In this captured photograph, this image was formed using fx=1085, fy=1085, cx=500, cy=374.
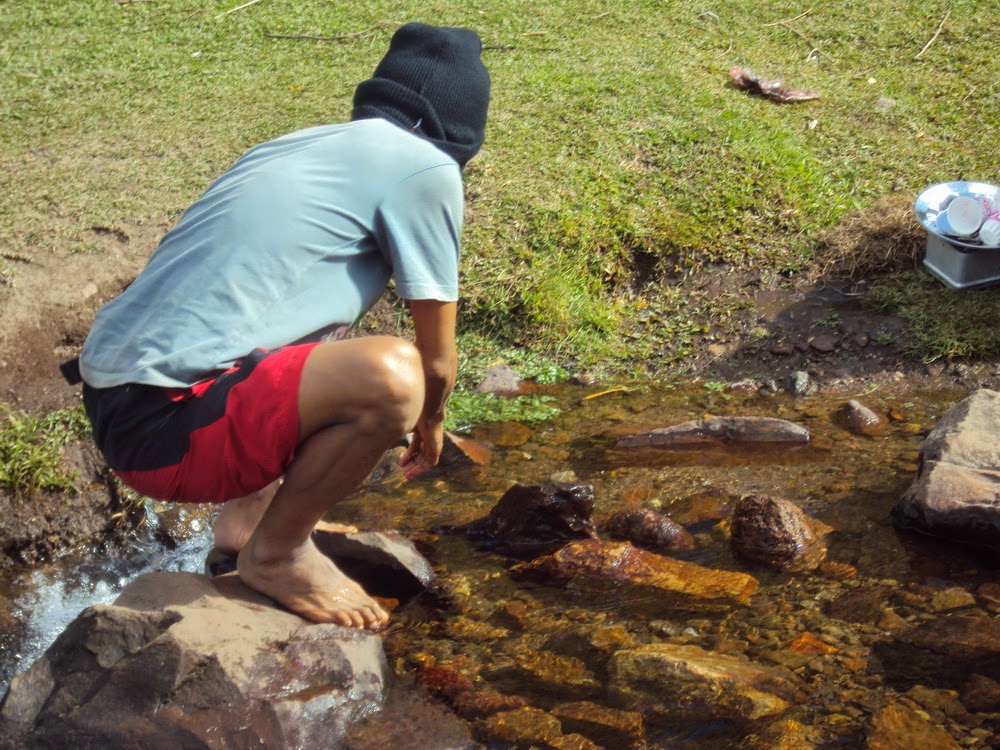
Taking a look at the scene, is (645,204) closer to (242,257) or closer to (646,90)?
(646,90)

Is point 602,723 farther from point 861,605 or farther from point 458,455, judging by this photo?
point 458,455

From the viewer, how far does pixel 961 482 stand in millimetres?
3258

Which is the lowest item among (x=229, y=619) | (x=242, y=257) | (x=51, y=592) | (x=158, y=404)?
(x=51, y=592)

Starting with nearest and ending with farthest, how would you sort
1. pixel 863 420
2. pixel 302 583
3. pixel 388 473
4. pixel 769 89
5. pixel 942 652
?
pixel 942 652, pixel 302 583, pixel 388 473, pixel 863 420, pixel 769 89

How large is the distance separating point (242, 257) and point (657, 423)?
2.17 metres

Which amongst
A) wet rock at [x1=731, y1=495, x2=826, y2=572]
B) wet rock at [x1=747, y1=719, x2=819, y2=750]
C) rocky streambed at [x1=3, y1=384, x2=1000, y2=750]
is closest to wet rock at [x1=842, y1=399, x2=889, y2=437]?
rocky streambed at [x1=3, y1=384, x2=1000, y2=750]

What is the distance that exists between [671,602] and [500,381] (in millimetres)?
1778

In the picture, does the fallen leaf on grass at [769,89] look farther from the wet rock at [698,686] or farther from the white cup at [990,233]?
the wet rock at [698,686]

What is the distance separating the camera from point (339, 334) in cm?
288

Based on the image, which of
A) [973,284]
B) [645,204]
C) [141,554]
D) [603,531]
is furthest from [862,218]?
[141,554]

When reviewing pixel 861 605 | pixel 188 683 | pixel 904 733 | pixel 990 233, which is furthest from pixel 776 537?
pixel 990 233

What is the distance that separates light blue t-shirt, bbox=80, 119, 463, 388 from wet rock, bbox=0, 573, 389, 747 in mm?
573

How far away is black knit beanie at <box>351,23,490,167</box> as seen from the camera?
8.93 feet

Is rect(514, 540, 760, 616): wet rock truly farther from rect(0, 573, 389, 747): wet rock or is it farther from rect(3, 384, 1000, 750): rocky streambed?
rect(0, 573, 389, 747): wet rock
